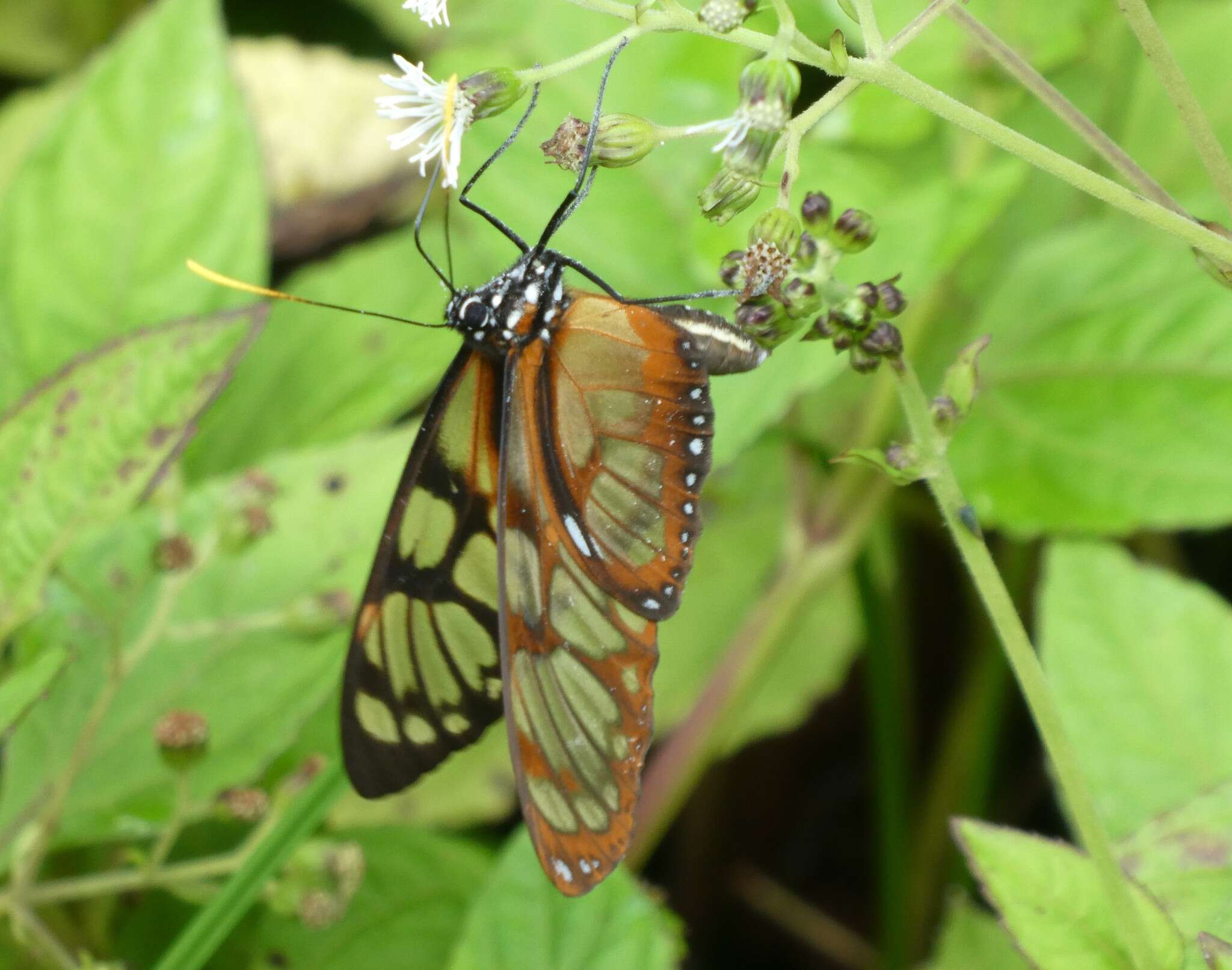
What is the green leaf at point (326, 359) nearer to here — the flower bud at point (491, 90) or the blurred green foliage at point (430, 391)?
the blurred green foliage at point (430, 391)

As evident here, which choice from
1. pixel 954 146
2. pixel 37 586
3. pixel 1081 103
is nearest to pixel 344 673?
pixel 37 586

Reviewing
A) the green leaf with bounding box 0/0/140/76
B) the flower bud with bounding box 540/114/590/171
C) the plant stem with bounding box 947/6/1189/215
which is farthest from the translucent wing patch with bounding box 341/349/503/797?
the green leaf with bounding box 0/0/140/76

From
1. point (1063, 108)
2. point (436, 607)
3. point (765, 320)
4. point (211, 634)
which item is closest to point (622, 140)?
point (765, 320)

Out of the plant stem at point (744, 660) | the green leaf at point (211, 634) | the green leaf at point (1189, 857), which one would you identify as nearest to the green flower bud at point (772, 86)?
the green leaf at point (1189, 857)

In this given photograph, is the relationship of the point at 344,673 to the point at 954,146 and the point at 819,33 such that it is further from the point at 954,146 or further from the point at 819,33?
the point at 954,146

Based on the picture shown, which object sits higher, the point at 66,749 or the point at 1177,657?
the point at 1177,657

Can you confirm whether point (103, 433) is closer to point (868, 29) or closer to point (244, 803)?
point (244, 803)

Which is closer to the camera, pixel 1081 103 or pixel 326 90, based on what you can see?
pixel 1081 103
